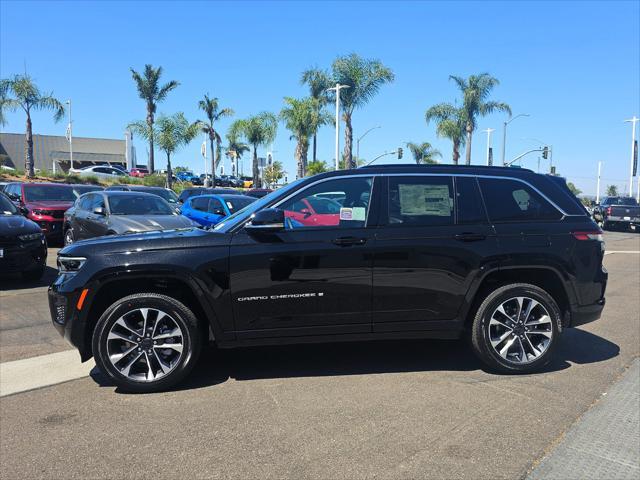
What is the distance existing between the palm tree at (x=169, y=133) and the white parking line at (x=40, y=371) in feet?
119

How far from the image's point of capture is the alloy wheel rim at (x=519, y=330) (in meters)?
4.71

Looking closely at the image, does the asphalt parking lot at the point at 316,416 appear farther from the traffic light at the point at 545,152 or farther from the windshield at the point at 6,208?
the traffic light at the point at 545,152

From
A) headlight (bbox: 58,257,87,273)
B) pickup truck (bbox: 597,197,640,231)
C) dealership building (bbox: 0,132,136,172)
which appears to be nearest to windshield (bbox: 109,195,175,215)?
headlight (bbox: 58,257,87,273)

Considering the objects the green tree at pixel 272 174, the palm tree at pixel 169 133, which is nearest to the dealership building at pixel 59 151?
the green tree at pixel 272 174

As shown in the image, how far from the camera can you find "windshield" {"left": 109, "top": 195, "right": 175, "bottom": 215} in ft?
36.4

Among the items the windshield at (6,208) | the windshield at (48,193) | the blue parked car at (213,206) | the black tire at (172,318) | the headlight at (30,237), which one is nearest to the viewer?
the black tire at (172,318)

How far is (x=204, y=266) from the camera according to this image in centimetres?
430

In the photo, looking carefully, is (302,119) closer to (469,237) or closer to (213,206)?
(213,206)

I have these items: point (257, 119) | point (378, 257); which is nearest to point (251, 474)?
point (378, 257)

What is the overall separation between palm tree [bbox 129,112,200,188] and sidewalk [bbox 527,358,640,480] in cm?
3888

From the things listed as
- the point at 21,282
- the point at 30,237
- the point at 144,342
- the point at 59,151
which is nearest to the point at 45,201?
the point at 21,282

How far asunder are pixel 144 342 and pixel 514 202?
141 inches

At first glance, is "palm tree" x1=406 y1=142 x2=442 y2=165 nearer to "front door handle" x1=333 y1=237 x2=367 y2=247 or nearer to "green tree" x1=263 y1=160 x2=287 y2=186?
"green tree" x1=263 y1=160 x2=287 y2=186

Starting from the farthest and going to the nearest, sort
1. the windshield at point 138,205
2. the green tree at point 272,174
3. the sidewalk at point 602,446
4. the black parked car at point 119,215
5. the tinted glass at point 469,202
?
the green tree at point 272,174
the windshield at point 138,205
the black parked car at point 119,215
the tinted glass at point 469,202
the sidewalk at point 602,446
